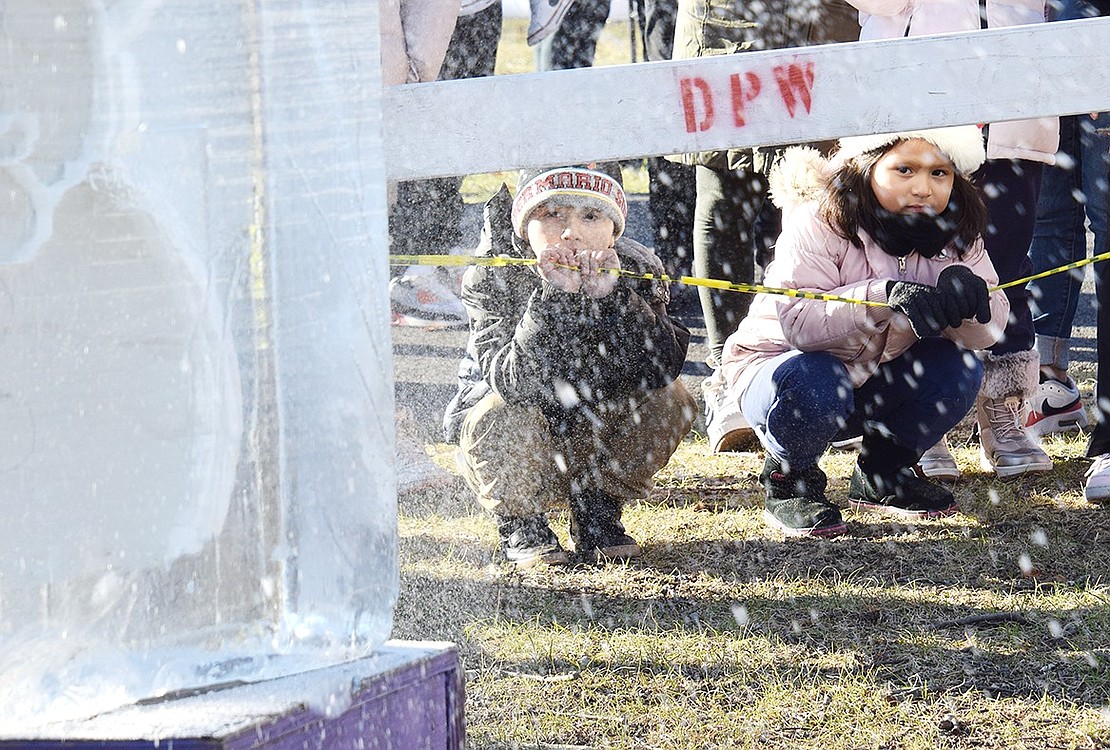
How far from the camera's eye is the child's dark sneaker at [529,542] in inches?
115

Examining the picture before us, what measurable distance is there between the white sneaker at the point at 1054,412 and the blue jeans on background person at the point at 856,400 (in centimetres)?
73

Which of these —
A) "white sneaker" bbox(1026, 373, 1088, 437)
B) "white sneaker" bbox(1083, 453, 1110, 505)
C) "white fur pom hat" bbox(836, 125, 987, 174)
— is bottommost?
"white sneaker" bbox(1083, 453, 1110, 505)

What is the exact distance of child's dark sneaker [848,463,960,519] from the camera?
10.5 ft

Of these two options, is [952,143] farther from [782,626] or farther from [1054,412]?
[782,626]

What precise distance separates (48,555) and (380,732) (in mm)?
364

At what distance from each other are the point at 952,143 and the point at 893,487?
2.68 feet

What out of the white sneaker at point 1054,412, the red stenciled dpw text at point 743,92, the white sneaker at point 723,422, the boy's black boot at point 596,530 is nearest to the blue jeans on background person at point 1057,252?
the white sneaker at point 1054,412

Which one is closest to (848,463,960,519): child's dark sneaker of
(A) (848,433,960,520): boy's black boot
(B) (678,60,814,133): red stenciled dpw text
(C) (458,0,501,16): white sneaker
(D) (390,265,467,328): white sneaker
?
(A) (848,433,960,520): boy's black boot

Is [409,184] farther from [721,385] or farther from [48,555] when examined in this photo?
[48,555]

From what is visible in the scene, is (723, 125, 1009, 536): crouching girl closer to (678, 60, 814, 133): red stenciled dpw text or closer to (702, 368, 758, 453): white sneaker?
(702, 368, 758, 453): white sneaker

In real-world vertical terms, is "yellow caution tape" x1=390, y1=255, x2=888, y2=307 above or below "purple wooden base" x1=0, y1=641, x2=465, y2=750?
above

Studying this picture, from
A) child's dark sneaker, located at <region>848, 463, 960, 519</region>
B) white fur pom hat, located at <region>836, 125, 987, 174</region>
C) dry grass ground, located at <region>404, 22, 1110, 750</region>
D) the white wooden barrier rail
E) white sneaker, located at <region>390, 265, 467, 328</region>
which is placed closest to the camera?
the white wooden barrier rail

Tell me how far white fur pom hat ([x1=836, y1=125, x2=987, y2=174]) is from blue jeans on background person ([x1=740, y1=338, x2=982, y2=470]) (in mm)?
424

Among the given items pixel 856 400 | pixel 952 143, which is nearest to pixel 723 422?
pixel 856 400
